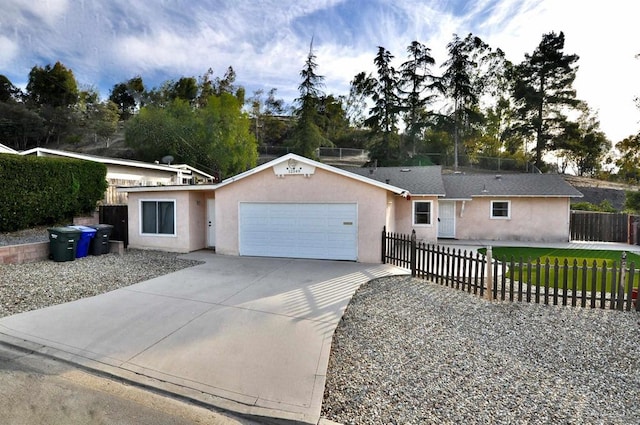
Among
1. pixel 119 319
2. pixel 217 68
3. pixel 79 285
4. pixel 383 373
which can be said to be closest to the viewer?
pixel 383 373

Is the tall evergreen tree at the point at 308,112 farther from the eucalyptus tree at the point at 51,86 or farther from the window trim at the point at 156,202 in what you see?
the eucalyptus tree at the point at 51,86

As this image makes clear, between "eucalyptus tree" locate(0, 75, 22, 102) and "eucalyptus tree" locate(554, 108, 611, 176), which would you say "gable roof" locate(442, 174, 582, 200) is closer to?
"eucalyptus tree" locate(554, 108, 611, 176)

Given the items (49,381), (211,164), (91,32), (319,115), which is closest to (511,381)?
(49,381)

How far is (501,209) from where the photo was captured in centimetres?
1622

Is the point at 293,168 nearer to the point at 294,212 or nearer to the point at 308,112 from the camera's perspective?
the point at 294,212

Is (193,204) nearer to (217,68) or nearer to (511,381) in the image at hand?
(511,381)

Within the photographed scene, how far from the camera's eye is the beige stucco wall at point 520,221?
619 inches

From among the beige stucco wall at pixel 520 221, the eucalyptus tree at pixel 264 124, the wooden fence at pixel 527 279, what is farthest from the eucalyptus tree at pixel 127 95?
the wooden fence at pixel 527 279

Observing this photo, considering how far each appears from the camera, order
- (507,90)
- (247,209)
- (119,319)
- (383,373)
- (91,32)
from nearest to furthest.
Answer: (383,373) → (119,319) → (247,209) → (91,32) → (507,90)

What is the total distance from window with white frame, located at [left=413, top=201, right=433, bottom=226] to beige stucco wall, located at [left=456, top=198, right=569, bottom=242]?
91.7 inches

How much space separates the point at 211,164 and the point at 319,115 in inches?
503

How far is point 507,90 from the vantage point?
35.0 meters

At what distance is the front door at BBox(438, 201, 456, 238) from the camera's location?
→ 54.4ft

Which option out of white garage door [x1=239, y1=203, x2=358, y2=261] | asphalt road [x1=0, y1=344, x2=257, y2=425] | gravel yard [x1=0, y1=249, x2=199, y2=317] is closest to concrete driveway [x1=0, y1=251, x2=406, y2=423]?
asphalt road [x1=0, y1=344, x2=257, y2=425]
